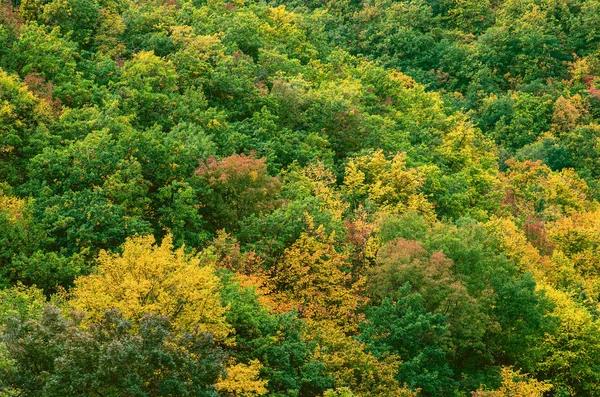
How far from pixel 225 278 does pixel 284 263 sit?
23.6 ft

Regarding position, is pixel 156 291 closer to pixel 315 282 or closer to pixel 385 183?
pixel 315 282

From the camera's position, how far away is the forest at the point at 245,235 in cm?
3397

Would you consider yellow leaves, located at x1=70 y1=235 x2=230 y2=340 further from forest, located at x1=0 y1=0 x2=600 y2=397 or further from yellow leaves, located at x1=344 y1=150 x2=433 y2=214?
yellow leaves, located at x1=344 y1=150 x2=433 y2=214

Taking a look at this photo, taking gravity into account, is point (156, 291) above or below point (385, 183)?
above

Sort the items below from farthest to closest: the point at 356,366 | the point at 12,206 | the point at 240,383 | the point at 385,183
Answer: the point at 385,183 < the point at 12,206 < the point at 356,366 < the point at 240,383

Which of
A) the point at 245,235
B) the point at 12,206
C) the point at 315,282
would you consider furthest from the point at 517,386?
the point at 12,206

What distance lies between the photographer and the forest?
34.0 meters

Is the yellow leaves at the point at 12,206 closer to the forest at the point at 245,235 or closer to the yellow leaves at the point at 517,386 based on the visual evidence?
the forest at the point at 245,235

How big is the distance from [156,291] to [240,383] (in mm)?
5458

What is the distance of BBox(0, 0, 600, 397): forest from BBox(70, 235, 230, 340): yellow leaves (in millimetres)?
101

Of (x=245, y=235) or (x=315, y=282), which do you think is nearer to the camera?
(x=315, y=282)

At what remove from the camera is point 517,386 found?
4562cm

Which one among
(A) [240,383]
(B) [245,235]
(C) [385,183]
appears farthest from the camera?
(C) [385,183]

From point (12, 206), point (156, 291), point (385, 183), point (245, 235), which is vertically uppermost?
point (156, 291)
